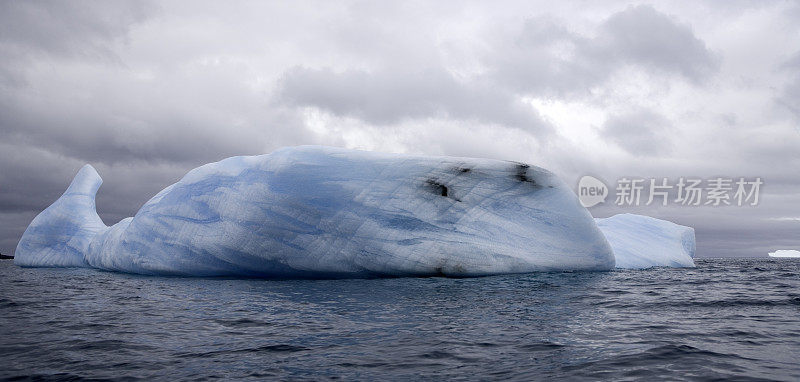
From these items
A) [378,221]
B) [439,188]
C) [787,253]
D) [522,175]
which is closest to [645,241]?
[522,175]

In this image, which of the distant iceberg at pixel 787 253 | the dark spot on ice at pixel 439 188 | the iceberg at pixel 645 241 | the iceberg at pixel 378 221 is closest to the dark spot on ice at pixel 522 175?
the iceberg at pixel 378 221

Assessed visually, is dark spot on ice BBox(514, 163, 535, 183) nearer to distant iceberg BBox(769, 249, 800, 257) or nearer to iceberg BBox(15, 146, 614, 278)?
iceberg BBox(15, 146, 614, 278)

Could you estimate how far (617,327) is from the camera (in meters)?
4.98

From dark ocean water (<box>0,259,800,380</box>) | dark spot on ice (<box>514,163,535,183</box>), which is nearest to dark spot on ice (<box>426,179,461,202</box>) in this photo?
dark spot on ice (<box>514,163,535,183</box>)

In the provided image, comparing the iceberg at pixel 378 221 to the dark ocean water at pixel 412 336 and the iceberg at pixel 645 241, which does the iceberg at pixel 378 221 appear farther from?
the iceberg at pixel 645 241

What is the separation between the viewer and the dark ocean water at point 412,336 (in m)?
3.62

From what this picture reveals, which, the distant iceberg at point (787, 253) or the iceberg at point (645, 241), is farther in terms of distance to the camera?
the distant iceberg at point (787, 253)

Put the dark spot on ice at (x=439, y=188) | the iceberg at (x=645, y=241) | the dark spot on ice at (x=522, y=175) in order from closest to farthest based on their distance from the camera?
the dark spot on ice at (x=439, y=188), the dark spot on ice at (x=522, y=175), the iceberg at (x=645, y=241)

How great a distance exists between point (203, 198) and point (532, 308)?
10671mm

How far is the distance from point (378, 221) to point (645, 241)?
12.7 metres

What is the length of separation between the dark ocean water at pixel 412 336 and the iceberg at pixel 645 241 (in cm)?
988

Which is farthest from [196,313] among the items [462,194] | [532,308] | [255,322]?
[462,194]

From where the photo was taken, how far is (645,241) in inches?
776

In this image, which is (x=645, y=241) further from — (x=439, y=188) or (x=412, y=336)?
(x=412, y=336)
